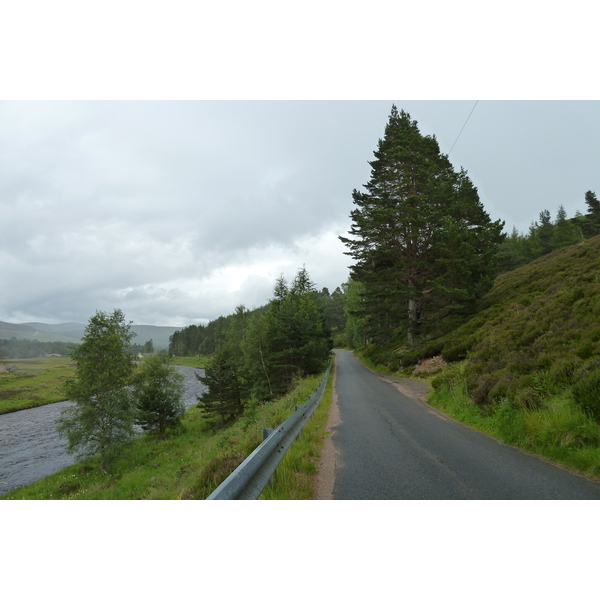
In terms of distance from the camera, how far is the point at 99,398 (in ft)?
73.0

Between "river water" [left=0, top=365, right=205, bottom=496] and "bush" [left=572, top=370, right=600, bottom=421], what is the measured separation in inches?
1035

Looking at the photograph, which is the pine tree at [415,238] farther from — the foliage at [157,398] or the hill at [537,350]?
the foliage at [157,398]

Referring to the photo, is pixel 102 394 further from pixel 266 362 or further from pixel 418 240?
pixel 418 240

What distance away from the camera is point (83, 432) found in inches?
834

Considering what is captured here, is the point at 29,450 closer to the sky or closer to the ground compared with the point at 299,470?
closer to the ground

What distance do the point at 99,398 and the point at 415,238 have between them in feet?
85.3

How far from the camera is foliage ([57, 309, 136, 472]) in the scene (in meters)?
21.4

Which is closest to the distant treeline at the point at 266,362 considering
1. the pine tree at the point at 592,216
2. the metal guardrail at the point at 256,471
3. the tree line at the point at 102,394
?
the tree line at the point at 102,394

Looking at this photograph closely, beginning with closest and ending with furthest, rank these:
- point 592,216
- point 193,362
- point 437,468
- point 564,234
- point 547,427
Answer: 1. point 437,468
2. point 547,427
3. point 564,234
4. point 592,216
5. point 193,362

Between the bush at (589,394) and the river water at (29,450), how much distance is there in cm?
2628

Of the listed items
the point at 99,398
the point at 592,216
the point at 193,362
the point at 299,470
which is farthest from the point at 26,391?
the point at 592,216

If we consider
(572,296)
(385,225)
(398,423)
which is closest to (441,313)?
(385,225)

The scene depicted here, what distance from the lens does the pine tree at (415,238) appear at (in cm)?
2117

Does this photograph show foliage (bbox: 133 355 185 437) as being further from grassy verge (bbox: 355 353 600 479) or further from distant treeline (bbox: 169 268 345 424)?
grassy verge (bbox: 355 353 600 479)
